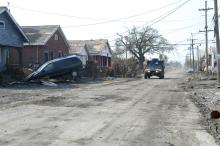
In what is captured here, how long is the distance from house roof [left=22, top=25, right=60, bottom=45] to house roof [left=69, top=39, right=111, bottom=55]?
14.6 meters

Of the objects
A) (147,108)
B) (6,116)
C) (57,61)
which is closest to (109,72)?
(57,61)

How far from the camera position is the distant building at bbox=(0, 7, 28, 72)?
38.8 m

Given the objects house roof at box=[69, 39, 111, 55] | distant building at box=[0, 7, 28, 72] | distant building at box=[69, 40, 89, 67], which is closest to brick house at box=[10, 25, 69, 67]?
distant building at box=[0, 7, 28, 72]

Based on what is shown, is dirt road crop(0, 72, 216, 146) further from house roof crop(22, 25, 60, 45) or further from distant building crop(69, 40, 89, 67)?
distant building crop(69, 40, 89, 67)

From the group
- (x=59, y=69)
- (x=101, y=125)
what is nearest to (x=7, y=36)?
(x=59, y=69)

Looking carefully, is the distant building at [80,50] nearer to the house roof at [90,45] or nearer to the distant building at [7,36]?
the house roof at [90,45]

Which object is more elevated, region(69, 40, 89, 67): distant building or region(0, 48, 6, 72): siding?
region(69, 40, 89, 67): distant building

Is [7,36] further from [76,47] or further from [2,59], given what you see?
[76,47]

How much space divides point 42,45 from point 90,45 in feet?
95.7

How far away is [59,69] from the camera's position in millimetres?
39688

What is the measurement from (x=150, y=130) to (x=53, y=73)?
27.1 m

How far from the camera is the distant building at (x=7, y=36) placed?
38.8m

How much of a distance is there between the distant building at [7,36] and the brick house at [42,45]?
11.0 ft

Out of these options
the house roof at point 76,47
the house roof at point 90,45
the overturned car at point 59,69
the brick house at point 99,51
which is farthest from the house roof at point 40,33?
the brick house at point 99,51
